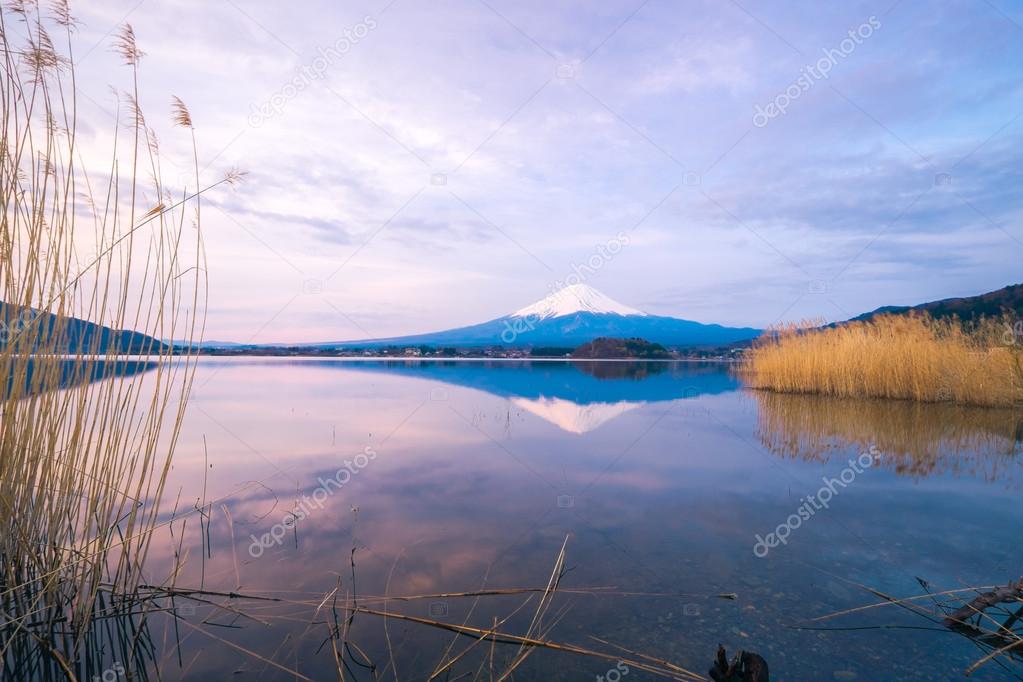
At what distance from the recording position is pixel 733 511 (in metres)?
4.94

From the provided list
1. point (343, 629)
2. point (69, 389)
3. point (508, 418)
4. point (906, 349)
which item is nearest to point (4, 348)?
point (69, 389)

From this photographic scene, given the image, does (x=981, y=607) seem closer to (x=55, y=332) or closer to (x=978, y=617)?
(x=978, y=617)

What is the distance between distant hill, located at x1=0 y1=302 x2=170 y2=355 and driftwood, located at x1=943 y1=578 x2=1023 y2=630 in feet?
A: 15.4

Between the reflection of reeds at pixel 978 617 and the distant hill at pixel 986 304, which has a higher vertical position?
the distant hill at pixel 986 304

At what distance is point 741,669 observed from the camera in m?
2.30

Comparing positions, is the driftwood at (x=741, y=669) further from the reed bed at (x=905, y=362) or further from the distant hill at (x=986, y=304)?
the distant hill at (x=986, y=304)

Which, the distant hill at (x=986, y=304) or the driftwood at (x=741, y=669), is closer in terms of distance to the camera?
the driftwood at (x=741, y=669)

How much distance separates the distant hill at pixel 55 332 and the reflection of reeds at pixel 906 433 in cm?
790

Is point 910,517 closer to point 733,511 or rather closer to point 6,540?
point 733,511

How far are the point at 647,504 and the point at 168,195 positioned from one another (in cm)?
486

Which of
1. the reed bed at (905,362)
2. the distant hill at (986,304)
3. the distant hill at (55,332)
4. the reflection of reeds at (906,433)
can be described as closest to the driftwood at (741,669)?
the distant hill at (55,332)

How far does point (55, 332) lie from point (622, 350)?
211ft

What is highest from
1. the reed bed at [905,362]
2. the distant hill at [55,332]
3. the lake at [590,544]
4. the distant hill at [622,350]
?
the distant hill at [622,350]

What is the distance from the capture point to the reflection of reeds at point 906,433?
6832 mm
